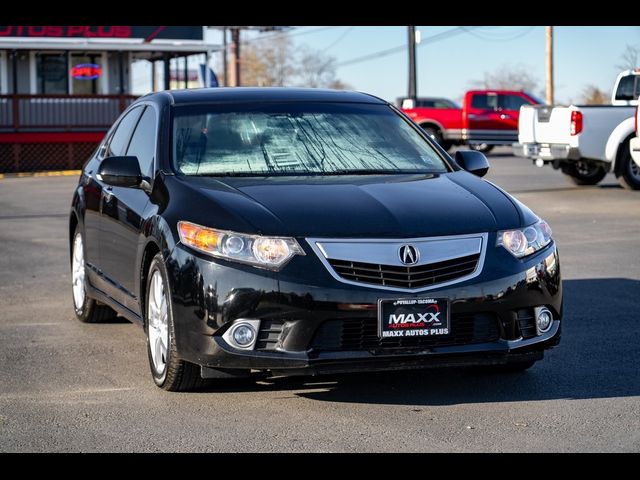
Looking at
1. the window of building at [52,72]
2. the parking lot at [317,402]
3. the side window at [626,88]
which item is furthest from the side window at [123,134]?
the window of building at [52,72]

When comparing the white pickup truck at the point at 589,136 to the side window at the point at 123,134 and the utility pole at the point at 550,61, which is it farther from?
the utility pole at the point at 550,61

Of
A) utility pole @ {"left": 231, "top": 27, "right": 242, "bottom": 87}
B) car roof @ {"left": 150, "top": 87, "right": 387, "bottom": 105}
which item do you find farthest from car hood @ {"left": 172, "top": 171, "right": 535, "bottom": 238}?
utility pole @ {"left": 231, "top": 27, "right": 242, "bottom": 87}

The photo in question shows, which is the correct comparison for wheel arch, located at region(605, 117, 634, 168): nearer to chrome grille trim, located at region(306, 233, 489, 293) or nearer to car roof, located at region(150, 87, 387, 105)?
car roof, located at region(150, 87, 387, 105)

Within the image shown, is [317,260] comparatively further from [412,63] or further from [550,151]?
[412,63]

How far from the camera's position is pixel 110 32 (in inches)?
1410

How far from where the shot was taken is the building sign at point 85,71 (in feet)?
124

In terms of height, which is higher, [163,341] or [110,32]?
[110,32]

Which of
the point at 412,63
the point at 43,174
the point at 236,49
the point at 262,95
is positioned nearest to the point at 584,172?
the point at 43,174

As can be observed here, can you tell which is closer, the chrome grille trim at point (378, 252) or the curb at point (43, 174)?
the chrome grille trim at point (378, 252)

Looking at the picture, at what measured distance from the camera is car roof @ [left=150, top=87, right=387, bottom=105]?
7523 millimetres

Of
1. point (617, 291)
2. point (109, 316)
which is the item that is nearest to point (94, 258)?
point (109, 316)

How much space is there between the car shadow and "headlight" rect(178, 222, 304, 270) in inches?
34.9

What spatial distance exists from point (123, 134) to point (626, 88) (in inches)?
647

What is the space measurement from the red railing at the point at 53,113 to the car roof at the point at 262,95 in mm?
26169
